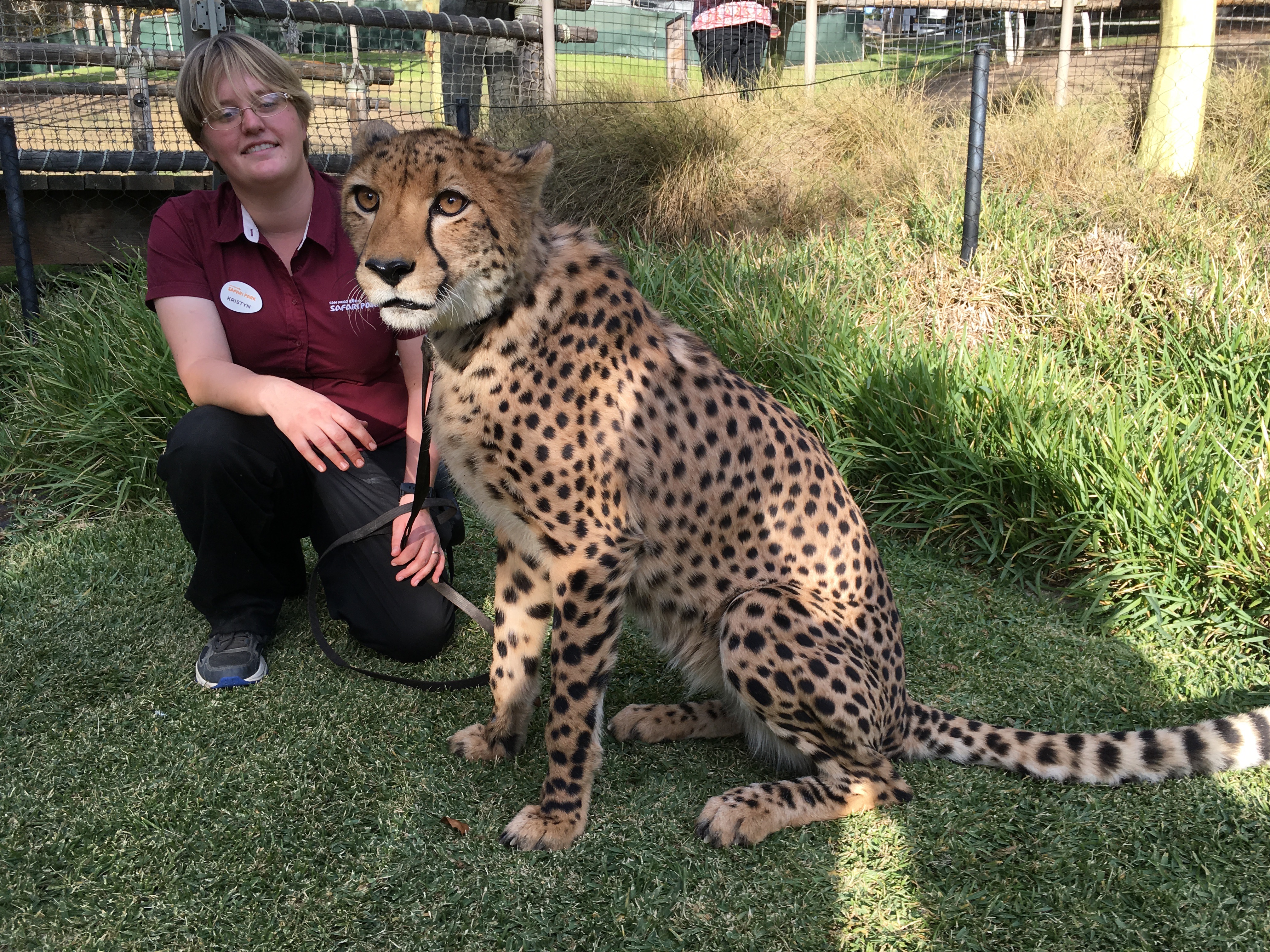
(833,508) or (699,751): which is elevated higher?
(833,508)

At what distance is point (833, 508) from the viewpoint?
2.45 meters

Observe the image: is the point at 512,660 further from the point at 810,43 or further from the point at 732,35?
the point at 810,43

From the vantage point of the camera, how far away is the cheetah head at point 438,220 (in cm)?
199

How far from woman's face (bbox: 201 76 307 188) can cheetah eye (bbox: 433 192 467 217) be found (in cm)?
95

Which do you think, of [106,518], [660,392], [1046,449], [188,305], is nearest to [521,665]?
[660,392]

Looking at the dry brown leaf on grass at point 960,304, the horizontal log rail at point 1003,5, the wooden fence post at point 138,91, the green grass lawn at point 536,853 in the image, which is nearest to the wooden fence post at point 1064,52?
the horizontal log rail at point 1003,5

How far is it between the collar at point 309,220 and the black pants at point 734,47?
6.00 meters

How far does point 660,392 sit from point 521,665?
83cm

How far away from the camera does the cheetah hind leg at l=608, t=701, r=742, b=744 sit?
Answer: 8.62ft

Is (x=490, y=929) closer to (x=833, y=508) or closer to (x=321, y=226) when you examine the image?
(x=833, y=508)

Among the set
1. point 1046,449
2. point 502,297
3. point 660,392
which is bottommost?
point 1046,449

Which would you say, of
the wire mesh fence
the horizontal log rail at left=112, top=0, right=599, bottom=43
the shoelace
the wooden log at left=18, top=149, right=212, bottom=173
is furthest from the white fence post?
the shoelace

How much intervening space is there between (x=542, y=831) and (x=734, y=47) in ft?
25.6

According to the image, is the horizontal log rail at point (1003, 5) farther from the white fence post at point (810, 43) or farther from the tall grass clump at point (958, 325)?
the tall grass clump at point (958, 325)
